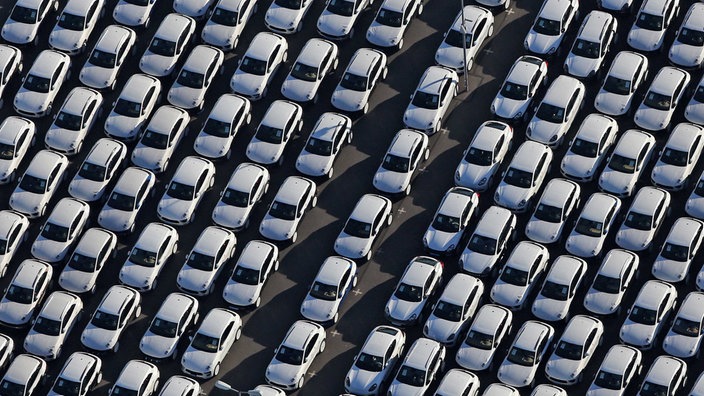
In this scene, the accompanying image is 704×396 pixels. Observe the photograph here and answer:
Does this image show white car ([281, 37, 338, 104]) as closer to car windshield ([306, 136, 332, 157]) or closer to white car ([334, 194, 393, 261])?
car windshield ([306, 136, 332, 157])

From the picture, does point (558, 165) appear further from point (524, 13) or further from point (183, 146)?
point (183, 146)

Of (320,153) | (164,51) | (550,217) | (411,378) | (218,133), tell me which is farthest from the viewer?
(164,51)

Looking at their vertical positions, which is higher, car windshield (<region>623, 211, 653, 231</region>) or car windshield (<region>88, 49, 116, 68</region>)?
car windshield (<region>623, 211, 653, 231</region>)

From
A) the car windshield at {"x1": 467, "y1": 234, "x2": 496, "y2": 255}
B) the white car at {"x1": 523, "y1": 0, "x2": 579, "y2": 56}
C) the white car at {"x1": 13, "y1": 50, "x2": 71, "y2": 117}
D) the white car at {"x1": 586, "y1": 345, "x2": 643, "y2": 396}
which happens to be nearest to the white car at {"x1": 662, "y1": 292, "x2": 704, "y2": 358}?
the white car at {"x1": 586, "y1": 345, "x2": 643, "y2": 396}

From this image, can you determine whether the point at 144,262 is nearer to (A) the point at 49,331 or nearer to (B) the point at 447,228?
(A) the point at 49,331

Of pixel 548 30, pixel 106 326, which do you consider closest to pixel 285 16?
pixel 548 30

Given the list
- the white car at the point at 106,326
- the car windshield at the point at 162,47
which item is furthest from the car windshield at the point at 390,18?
the white car at the point at 106,326
